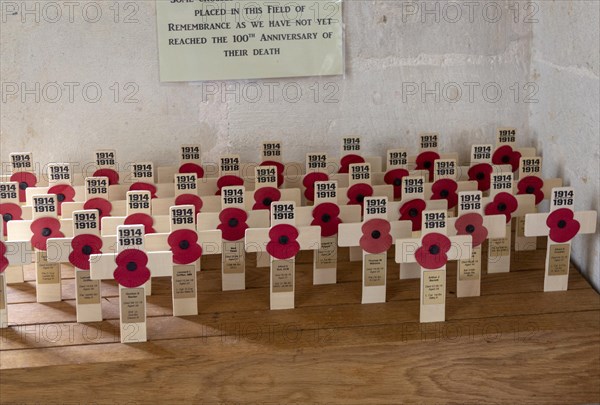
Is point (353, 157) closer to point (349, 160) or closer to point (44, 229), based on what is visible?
point (349, 160)

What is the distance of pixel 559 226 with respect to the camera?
68.3 inches

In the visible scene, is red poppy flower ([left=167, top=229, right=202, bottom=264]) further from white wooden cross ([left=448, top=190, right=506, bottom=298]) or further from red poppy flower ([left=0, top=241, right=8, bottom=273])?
white wooden cross ([left=448, top=190, right=506, bottom=298])

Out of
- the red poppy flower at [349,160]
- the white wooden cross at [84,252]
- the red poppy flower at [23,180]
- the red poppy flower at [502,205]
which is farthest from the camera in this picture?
the red poppy flower at [349,160]

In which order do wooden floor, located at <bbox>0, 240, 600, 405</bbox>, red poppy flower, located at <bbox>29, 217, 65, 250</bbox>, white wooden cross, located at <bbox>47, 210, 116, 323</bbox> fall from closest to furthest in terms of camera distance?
wooden floor, located at <bbox>0, 240, 600, 405</bbox>
white wooden cross, located at <bbox>47, 210, 116, 323</bbox>
red poppy flower, located at <bbox>29, 217, 65, 250</bbox>

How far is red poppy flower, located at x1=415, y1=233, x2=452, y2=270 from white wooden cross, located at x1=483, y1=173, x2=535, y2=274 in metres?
0.23

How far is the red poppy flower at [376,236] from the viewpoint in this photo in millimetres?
1670

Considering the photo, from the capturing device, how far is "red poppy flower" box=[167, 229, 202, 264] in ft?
5.29

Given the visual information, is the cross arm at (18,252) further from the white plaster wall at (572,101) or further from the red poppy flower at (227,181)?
the white plaster wall at (572,101)

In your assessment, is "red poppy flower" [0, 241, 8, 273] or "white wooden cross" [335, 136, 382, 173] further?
"white wooden cross" [335, 136, 382, 173]

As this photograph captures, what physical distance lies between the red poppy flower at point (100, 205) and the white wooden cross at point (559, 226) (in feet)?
2.91

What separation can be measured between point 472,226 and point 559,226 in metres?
0.18

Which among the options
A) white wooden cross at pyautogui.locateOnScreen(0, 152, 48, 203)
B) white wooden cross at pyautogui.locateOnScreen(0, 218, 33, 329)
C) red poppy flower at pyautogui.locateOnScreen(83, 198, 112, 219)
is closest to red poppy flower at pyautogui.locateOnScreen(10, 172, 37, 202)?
white wooden cross at pyautogui.locateOnScreen(0, 152, 48, 203)

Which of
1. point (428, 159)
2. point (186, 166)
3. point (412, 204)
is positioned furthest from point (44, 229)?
point (428, 159)


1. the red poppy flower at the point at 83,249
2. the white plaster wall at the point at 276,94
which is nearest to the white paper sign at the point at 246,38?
the white plaster wall at the point at 276,94
